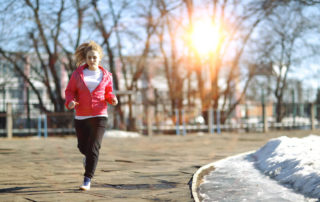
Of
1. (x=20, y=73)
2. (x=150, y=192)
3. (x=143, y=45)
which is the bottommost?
(x=150, y=192)

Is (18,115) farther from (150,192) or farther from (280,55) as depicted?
(280,55)

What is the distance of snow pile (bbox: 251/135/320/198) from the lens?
12.8ft

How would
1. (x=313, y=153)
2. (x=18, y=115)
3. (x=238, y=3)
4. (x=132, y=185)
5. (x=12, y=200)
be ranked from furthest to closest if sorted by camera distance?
(x=238, y=3) → (x=18, y=115) → (x=313, y=153) → (x=132, y=185) → (x=12, y=200)

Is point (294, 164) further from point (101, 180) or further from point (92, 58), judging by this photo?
point (92, 58)

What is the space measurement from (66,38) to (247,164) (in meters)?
17.4

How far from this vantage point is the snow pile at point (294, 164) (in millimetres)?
3894

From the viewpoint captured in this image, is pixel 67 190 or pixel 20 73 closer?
pixel 67 190

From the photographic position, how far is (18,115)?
1830cm

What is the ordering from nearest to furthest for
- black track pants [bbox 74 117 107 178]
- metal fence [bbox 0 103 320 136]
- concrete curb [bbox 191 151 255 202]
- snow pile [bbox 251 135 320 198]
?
concrete curb [bbox 191 151 255 202] → snow pile [bbox 251 135 320 198] → black track pants [bbox 74 117 107 178] → metal fence [bbox 0 103 320 136]

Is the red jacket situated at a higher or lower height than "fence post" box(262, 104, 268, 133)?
higher

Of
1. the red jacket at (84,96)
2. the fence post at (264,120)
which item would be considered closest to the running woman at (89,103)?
the red jacket at (84,96)

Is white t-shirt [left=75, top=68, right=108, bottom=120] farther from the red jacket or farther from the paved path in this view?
the paved path

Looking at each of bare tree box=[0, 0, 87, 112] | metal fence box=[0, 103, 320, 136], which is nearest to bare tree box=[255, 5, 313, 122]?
metal fence box=[0, 103, 320, 136]

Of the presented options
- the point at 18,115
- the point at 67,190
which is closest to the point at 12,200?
the point at 67,190
